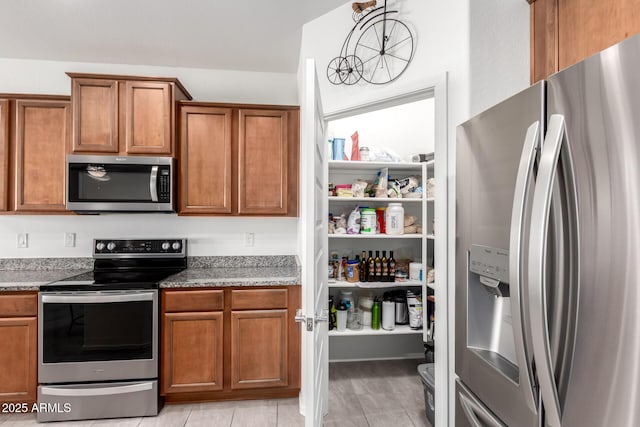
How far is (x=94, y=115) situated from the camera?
8.08ft

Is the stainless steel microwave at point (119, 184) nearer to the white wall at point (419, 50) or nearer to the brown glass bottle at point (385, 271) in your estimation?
the white wall at point (419, 50)

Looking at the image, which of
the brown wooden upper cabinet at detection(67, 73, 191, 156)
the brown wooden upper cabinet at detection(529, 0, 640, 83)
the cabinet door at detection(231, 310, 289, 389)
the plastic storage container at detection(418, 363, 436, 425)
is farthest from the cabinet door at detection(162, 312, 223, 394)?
the brown wooden upper cabinet at detection(529, 0, 640, 83)

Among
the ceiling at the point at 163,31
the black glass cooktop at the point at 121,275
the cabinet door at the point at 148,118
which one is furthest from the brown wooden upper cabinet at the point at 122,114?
the black glass cooktop at the point at 121,275

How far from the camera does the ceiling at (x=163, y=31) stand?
79.4 inches

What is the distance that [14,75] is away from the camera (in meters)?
2.73

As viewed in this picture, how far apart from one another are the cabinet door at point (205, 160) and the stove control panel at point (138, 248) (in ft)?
1.13

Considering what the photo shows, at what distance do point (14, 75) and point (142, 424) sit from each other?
2933mm

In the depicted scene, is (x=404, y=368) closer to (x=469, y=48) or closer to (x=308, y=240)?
(x=308, y=240)

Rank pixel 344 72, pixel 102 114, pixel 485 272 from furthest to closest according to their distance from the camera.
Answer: pixel 102 114
pixel 344 72
pixel 485 272

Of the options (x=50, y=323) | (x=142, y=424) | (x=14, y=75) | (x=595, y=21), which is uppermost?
(x=14, y=75)

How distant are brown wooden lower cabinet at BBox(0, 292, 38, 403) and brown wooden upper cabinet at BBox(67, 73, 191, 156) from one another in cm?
111

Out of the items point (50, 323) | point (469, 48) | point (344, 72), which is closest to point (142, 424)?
point (50, 323)

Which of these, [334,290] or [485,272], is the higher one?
[485,272]

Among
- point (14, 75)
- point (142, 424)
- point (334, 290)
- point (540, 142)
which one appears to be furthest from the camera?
point (334, 290)
